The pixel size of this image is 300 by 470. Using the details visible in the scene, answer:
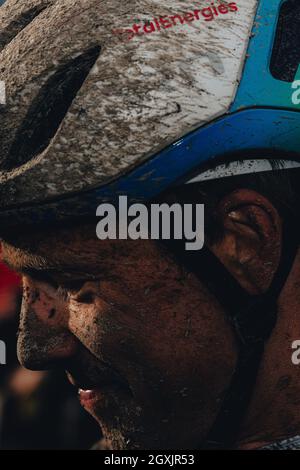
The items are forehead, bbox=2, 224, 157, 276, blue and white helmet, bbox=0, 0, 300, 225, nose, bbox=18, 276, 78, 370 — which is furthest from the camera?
nose, bbox=18, 276, 78, 370

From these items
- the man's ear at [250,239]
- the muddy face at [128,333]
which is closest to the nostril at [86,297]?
the muddy face at [128,333]

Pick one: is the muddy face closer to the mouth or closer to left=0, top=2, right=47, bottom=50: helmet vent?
the mouth

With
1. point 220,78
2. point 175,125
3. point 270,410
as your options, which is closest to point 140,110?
point 175,125

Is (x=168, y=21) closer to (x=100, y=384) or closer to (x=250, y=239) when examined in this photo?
(x=250, y=239)

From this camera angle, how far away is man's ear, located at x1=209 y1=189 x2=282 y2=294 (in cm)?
190

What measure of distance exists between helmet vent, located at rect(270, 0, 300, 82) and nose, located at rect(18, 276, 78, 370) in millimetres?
810

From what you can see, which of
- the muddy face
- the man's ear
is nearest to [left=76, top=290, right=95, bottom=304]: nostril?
the muddy face

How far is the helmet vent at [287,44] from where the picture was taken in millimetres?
1861

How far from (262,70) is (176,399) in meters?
0.87

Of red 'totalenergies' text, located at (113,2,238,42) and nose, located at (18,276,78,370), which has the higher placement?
red 'totalenergies' text, located at (113,2,238,42)

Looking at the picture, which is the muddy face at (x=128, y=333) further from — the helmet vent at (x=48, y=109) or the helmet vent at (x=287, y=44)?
the helmet vent at (x=287, y=44)

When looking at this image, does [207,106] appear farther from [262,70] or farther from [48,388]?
[48,388]

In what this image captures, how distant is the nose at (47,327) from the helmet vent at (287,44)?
81 cm

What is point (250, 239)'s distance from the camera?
193 centimetres
